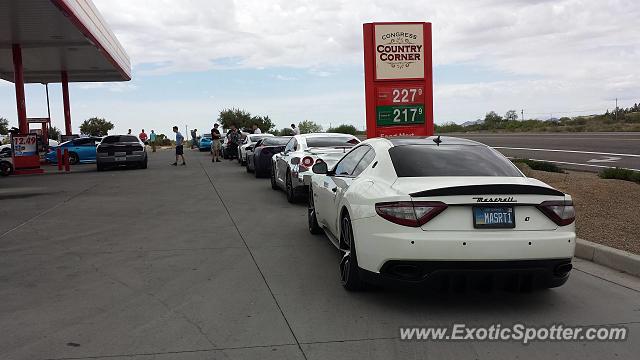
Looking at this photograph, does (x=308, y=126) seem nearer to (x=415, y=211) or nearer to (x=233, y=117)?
(x=233, y=117)

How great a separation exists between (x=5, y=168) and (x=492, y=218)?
2376 cm

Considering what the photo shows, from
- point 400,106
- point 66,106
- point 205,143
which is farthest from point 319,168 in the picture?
point 205,143

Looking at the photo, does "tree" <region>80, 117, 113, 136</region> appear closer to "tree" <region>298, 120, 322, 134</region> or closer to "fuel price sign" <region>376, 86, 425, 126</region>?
"tree" <region>298, 120, 322, 134</region>

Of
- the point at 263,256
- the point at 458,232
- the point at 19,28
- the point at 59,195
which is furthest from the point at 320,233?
the point at 19,28

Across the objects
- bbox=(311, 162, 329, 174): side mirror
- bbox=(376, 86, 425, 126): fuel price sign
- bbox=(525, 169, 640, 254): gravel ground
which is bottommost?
bbox=(525, 169, 640, 254): gravel ground

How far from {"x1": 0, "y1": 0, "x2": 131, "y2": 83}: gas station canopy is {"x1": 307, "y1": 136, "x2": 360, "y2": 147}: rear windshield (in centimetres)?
938

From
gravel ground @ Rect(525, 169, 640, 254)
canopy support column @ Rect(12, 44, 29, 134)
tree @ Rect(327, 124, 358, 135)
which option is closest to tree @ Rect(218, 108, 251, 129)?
tree @ Rect(327, 124, 358, 135)

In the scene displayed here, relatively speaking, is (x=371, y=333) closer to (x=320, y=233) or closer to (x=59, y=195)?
(x=320, y=233)

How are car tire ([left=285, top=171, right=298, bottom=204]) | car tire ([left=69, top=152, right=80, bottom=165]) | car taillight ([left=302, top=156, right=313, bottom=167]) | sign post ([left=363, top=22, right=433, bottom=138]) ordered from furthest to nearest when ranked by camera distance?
car tire ([left=69, top=152, right=80, bottom=165]) → sign post ([left=363, top=22, right=433, bottom=138]) → car tire ([left=285, top=171, right=298, bottom=204]) → car taillight ([left=302, top=156, right=313, bottom=167])

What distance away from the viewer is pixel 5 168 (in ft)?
78.0

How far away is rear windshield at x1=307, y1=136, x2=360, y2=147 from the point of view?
1256 centimetres

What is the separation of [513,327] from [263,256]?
11.6 ft

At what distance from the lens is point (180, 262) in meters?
7.13

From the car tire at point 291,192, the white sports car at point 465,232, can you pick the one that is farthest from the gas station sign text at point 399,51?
the white sports car at point 465,232
